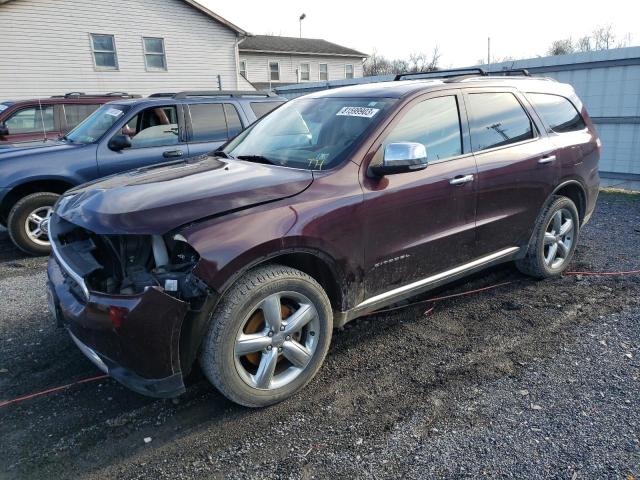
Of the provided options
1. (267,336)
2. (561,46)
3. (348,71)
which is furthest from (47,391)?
(561,46)

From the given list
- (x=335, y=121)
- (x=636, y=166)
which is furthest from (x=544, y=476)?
(x=636, y=166)

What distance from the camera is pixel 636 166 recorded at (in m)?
8.80

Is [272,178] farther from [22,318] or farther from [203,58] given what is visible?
[203,58]

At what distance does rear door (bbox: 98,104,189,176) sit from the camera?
608 cm

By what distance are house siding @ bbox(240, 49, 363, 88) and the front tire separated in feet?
106

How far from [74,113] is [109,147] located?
3.32 metres

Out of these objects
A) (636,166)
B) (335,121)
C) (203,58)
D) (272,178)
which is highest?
(203,58)

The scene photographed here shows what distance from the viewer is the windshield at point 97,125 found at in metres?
6.27

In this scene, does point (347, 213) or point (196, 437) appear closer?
point (196, 437)

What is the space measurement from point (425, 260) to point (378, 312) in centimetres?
80

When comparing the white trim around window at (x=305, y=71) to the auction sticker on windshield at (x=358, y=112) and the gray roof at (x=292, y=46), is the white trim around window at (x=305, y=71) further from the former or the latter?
the auction sticker on windshield at (x=358, y=112)

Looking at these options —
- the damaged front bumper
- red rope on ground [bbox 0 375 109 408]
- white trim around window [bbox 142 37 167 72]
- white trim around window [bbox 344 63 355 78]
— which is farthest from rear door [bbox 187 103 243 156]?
white trim around window [bbox 344 63 355 78]

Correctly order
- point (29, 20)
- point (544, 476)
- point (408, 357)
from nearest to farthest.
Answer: point (544, 476) < point (408, 357) < point (29, 20)

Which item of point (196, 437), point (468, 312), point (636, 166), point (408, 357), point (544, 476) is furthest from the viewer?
point (636, 166)
